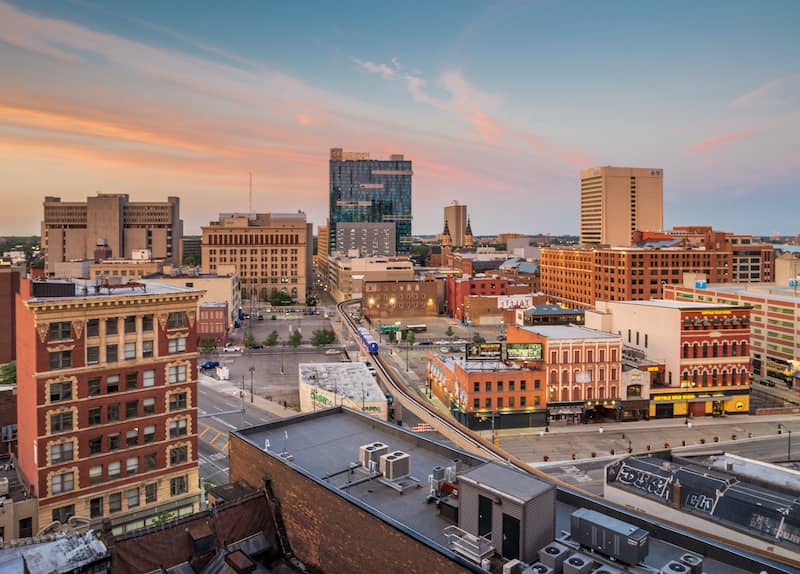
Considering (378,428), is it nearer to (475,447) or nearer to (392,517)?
(392,517)

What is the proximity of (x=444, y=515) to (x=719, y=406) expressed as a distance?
7770 centimetres

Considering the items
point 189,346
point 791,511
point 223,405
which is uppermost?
Answer: point 189,346

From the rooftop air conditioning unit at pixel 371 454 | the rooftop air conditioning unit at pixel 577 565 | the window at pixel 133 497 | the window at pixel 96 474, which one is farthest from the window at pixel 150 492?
the rooftop air conditioning unit at pixel 577 565

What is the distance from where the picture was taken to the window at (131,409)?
47781mm

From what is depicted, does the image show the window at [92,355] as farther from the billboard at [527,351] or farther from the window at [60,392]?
the billboard at [527,351]

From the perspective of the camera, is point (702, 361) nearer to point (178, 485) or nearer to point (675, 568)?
point (178, 485)

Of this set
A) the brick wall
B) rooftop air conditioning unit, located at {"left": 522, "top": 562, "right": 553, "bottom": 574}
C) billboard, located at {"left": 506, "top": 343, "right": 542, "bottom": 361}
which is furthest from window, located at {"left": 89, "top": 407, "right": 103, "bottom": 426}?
billboard, located at {"left": 506, "top": 343, "right": 542, "bottom": 361}

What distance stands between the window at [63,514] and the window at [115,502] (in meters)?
2.62

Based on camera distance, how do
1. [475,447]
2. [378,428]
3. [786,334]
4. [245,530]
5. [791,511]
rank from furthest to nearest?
[786,334] → [475,447] → [378,428] → [791,511] → [245,530]

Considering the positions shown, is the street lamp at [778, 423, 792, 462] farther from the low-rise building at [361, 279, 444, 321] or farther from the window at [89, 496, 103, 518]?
the low-rise building at [361, 279, 444, 321]

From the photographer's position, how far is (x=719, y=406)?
3474 inches

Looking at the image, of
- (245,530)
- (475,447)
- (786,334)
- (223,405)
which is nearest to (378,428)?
(245,530)

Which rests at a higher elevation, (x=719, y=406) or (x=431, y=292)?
(x=431, y=292)

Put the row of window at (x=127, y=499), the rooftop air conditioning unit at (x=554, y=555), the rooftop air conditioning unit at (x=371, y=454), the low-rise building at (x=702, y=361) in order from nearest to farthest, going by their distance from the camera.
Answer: the rooftop air conditioning unit at (x=554, y=555) < the rooftop air conditioning unit at (x=371, y=454) < the row of window at (x=127, y=499) < the low-rise building at (x=702, y=361)
